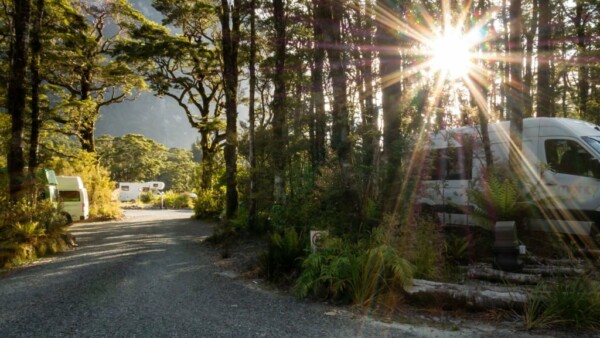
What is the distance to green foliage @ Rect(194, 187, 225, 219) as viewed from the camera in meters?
23.6

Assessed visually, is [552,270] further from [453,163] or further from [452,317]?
[453,163]

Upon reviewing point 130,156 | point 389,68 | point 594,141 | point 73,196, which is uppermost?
point 130,156

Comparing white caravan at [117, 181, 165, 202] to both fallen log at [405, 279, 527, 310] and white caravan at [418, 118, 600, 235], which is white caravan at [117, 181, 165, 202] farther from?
fallen log at [405, 279, 527, 310]

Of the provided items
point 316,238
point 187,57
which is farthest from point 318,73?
point 187,57

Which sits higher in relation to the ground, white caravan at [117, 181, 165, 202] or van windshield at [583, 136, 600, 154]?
van windshield at [583, 136, 600, 154]

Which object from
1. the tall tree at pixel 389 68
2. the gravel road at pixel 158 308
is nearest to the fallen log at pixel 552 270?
the gravel road at pixel 158 308

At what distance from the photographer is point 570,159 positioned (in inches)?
331

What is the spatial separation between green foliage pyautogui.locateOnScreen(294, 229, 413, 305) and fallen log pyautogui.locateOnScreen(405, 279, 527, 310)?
24 cm

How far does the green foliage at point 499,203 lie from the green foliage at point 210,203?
1763 cm

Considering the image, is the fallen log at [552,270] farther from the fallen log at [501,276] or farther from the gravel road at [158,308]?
the gravel road at [158,308]

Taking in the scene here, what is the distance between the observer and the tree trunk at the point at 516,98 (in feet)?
28.2

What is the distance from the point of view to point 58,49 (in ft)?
71.2

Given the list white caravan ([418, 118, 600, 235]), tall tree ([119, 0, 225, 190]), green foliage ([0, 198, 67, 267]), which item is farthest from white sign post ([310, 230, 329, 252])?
tall tree ([119, 0, 225, 190])

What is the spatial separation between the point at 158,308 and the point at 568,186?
8017 millimetres
